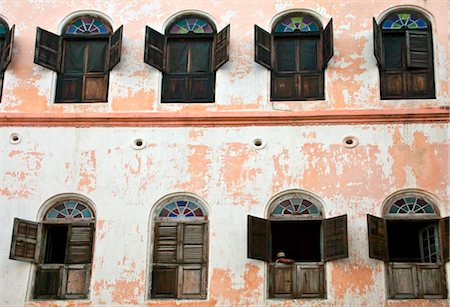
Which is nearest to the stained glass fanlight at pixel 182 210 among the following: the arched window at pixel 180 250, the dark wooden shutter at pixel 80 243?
the arched window at pixel 180 250

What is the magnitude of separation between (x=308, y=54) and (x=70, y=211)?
16.5ft

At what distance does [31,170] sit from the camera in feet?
48.9

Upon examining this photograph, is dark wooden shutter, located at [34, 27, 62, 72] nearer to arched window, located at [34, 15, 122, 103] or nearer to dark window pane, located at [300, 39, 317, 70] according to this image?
arched window, located at [34, 15, 122, 103]

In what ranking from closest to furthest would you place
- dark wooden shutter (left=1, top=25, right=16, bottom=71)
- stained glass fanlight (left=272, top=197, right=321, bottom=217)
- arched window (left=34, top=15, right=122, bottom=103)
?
stained glass fanlight (left=272, top=197, right=321, bottom=217) < arched window (left=34, top=15, right=122, bottom=103) < dark wooden shutter (left=1, top=25, right=16, bottom=71)

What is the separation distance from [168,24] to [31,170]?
3623 mm

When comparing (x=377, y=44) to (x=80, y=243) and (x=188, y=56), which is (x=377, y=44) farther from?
(x=80, y=243)

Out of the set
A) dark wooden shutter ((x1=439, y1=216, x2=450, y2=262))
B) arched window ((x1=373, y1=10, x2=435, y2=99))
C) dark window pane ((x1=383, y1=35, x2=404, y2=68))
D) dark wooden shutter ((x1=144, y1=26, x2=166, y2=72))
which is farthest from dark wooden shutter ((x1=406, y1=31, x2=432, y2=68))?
dark wooden shutter ((x1=144, y1=26, x2=166, y2=72))

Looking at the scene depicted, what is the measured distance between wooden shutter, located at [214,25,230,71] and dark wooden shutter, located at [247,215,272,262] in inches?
115

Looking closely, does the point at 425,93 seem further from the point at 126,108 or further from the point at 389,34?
the point at 126,108

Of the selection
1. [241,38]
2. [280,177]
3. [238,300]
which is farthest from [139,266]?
[241,38]

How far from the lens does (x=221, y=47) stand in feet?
50.2

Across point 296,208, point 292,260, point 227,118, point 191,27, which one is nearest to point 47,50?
point 191,27

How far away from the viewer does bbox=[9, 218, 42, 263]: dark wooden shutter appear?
1415cm

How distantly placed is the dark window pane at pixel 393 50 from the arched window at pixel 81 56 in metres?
4.75
